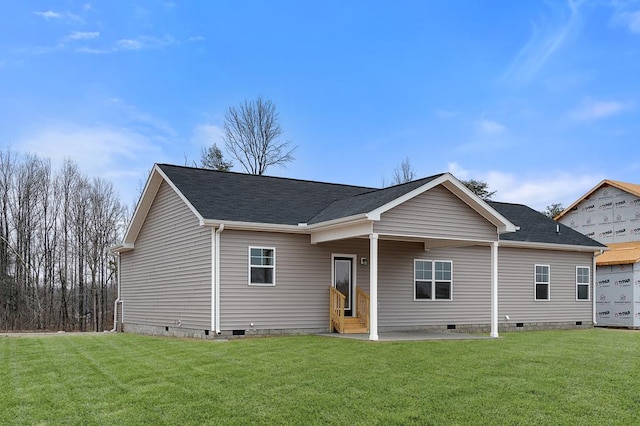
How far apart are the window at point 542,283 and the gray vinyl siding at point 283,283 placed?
23.1 feet

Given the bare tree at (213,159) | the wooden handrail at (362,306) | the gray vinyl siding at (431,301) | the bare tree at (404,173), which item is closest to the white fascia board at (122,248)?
the wooden handrail at (362,306)

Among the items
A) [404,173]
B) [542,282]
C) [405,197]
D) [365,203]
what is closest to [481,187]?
[404,173]

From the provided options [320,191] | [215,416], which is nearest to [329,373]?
[215,416]

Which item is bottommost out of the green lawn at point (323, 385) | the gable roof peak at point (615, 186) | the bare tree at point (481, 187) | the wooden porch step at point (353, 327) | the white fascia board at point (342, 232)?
the wooden porch step at point (353, 327)

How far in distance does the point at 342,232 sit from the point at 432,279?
460 centimetres

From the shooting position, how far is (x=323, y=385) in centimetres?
862

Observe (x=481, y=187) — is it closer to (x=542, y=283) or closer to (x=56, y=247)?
(x=542, y=283)

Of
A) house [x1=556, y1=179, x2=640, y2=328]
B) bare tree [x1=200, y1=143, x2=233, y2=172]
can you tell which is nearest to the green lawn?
house [x1=556, y1=179, x2=640, y2=328]

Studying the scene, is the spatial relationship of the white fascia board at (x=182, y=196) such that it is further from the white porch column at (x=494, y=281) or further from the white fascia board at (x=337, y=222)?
the white porch column at (x=494, y=281)

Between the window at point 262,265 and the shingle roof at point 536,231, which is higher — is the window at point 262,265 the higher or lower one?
the lower one

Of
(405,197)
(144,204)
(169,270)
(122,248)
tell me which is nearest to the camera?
(405,197)

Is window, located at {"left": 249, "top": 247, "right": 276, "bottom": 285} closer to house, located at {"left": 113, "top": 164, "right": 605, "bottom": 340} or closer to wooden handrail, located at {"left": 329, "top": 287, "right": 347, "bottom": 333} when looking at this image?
house, located at {"left": 113, "top": 164, "right": 605, "bottom": 340}

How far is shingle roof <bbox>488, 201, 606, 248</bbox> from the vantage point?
20.6 m

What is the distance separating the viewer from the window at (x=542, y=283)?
20844 mm
